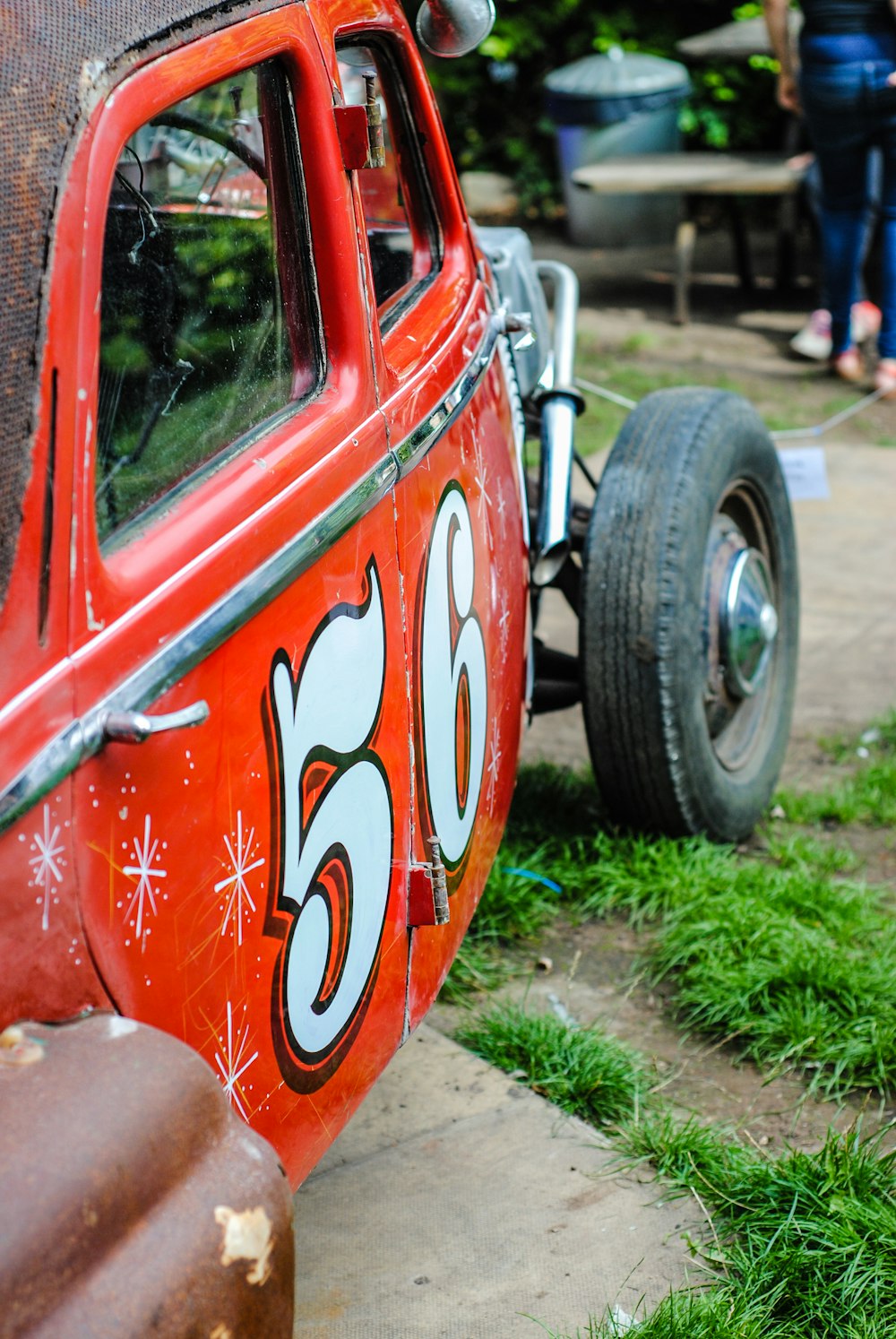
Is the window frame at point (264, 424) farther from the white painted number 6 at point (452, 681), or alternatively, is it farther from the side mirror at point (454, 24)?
the side mirror at point (454, 24)

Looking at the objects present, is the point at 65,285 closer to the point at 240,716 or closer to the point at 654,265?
the point at 240,716

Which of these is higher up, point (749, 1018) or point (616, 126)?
point (616, 126)

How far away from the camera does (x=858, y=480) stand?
18.0ft

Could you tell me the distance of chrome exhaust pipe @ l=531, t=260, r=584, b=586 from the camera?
8.82ft

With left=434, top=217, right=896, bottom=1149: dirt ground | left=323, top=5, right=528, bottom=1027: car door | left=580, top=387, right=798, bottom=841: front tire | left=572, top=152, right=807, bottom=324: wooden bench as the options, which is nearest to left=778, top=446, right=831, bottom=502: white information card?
left=434, top=217, right=896, bottom=1149: dirt ground

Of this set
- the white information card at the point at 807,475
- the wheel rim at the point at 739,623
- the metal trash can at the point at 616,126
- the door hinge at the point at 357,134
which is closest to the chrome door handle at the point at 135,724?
the door hinge at the point at 357,134

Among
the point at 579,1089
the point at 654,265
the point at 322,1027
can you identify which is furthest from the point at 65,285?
the point at 654,265

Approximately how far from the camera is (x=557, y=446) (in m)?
2.82

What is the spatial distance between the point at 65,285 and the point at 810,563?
3.90 m

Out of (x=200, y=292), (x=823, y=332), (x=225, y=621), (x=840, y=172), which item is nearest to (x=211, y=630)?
(x=225, y=621)

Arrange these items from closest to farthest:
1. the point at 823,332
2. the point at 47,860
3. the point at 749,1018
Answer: the point at 47,860 → the point at 749,1018 → the point at 823,332

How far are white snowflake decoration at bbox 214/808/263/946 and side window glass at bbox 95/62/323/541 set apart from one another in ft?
1.08

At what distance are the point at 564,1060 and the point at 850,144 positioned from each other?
16.2ft

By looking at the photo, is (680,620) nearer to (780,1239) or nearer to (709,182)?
(780,1239)
